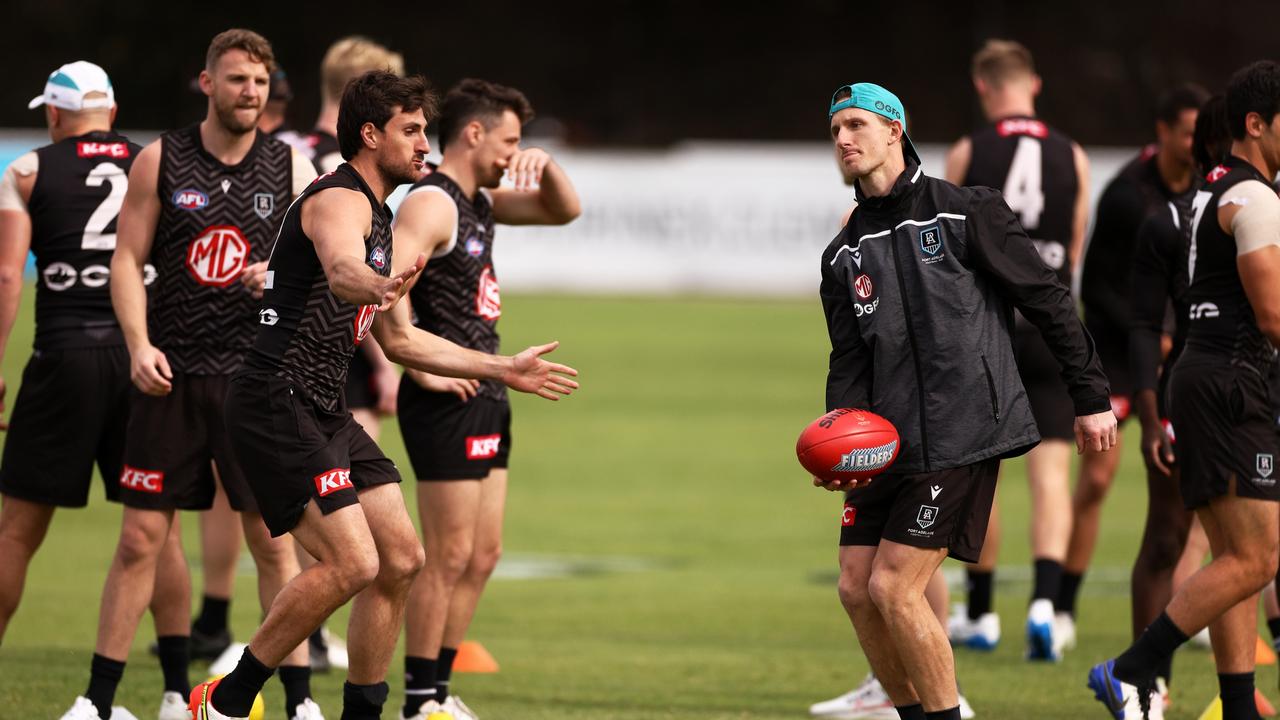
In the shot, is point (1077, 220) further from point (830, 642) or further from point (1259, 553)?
point (1259, 553)

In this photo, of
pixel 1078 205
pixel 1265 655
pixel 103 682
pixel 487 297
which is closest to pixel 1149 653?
pixel 1265 655

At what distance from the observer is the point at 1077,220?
982 cm

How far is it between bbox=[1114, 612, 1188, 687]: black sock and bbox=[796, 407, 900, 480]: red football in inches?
57.8

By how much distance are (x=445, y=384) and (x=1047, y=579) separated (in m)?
3.65

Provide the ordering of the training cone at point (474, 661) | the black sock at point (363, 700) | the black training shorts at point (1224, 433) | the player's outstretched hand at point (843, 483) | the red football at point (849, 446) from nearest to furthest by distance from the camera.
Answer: the red football at point (849, 446) < the player's outstretched hand at point (843, 483) < the black sock at point (363, 700) < the black training shorts at point (1224, 433) < the training cone at point (474, 661)

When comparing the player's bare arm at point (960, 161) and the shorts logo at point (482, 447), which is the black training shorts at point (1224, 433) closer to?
the shorts logo at point (482, 447)

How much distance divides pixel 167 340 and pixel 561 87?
32.3 m

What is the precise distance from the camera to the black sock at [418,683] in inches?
285

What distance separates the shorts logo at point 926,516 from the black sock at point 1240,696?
1528 mm

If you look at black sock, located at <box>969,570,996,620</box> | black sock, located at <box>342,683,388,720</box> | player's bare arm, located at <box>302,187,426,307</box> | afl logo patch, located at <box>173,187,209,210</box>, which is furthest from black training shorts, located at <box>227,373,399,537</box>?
black sock, located at <box>969,570,996,620</box>

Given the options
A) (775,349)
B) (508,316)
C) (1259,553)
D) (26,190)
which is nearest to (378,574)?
(26,190)

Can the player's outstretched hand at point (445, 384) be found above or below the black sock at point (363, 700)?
above

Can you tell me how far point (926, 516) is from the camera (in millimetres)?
6051

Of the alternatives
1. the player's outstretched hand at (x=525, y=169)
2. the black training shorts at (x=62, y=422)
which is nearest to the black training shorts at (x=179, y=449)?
the black training shorts at (x=62, y=422)
